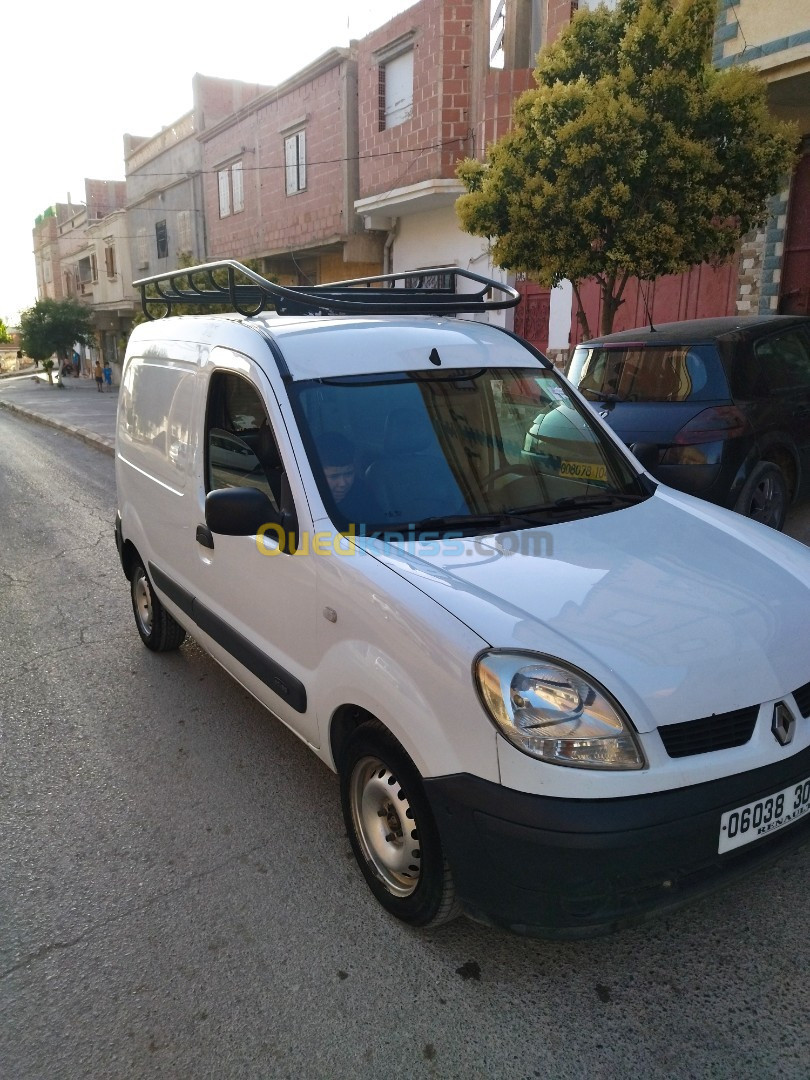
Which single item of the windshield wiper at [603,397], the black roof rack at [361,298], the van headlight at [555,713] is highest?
the black roof rack at [361,298]

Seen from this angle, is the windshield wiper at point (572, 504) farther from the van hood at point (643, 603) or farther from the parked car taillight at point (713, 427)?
the parked car taillight at point (713, 427)

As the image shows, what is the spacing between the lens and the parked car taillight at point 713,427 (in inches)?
221

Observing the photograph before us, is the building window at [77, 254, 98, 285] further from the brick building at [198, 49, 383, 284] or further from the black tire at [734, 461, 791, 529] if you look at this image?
the black tire at [734, 461, 791, 529]

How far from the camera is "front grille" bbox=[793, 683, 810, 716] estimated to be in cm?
230

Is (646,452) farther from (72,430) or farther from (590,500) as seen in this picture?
(72,430)

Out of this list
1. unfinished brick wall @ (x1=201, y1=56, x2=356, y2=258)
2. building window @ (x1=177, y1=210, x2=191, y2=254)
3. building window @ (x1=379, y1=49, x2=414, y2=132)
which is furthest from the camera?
building window @ (x1=177, y1=210, x2=191, y2=254)

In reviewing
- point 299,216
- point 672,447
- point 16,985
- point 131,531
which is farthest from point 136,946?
point 299,216

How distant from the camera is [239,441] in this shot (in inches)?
134

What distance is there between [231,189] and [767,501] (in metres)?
22.5

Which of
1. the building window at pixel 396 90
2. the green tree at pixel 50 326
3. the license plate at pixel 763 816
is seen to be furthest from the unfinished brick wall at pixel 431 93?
the green tree at pixel 50 326

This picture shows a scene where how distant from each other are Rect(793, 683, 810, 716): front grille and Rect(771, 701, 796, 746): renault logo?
0.06 meters

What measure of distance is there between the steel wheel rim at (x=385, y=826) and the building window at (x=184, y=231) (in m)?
28.6

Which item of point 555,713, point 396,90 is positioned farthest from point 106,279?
point 555,713

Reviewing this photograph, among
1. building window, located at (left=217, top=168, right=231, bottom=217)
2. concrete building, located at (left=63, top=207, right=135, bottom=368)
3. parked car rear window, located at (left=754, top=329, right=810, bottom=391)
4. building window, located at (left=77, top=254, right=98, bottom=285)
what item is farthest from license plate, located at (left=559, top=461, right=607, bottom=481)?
building window, located at (left=77, top=254, right=98, bottom=285)
